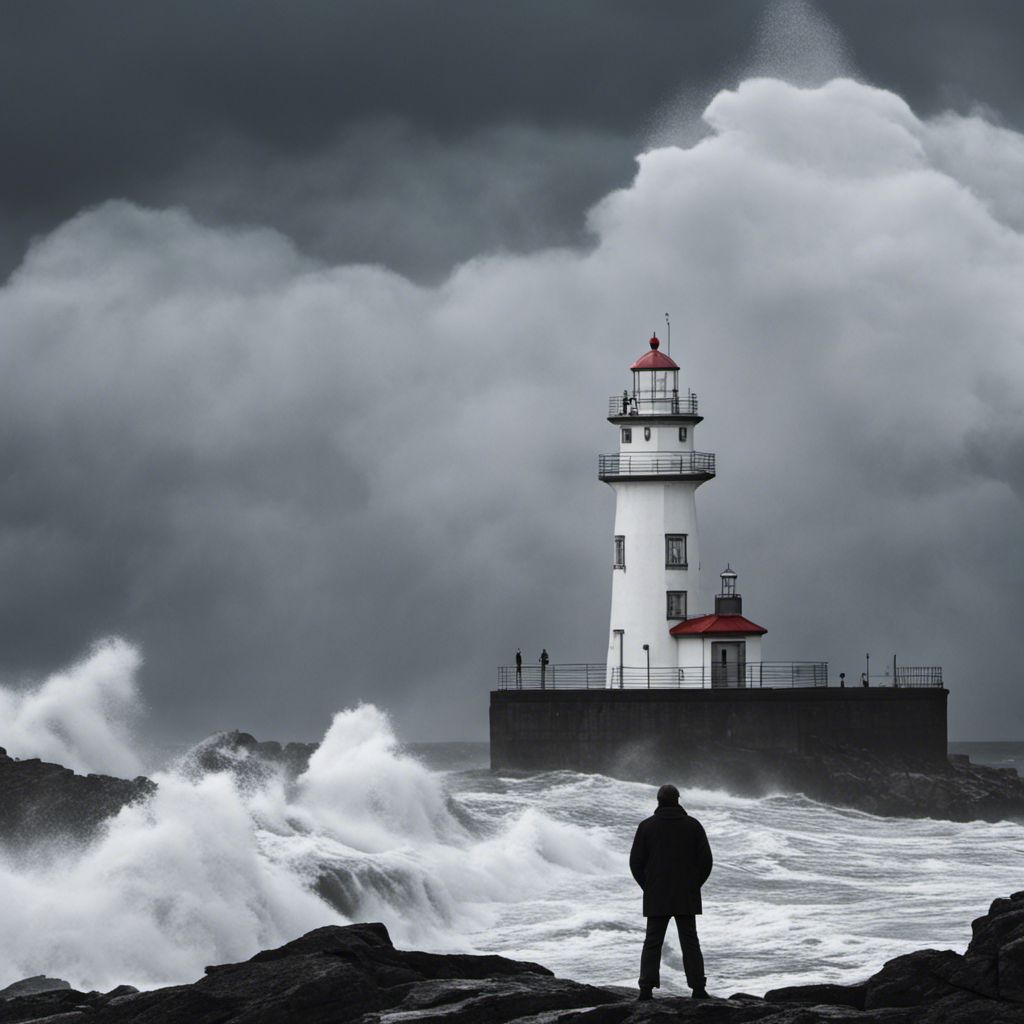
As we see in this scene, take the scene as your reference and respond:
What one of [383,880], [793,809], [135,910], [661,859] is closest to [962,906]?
[383,880]

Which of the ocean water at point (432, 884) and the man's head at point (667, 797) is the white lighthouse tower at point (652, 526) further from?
the man's head at point (667, 797)

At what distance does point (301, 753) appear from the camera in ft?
115

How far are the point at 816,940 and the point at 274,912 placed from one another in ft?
14.9

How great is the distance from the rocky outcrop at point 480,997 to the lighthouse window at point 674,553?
26423 mm

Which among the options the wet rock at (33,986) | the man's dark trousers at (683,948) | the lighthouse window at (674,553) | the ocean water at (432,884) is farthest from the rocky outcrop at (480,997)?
the lighthouse window at (674,553)

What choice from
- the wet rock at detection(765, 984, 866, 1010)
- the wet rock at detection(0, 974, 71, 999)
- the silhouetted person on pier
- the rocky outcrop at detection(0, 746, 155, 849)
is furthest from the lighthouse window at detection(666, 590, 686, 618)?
the silhouetted person on pier

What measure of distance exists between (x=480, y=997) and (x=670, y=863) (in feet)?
3.87

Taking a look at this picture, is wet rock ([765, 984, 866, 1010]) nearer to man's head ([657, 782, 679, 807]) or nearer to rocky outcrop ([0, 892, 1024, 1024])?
rocky outcrop ([0, 892, 1024, 1024])

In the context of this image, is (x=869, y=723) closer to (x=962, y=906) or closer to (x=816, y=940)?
(x=962, y=906)

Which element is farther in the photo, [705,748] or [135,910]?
[705,748]

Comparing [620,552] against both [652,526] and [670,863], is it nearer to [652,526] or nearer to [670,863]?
[652,526]

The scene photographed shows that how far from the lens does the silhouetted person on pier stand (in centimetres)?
1018

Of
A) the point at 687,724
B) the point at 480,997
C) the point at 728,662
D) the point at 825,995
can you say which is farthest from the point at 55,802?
the point at 728,662

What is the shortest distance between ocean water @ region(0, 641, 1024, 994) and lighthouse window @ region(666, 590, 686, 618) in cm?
760
